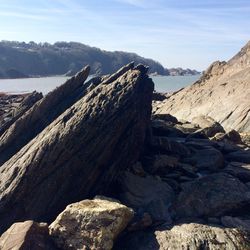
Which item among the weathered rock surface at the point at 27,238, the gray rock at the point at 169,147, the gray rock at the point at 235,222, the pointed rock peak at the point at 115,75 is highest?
the pointed rock peak at the point at 115,75

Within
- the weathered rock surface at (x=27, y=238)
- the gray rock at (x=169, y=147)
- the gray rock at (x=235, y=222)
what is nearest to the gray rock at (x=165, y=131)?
the gray rock at (x=169, y=147)

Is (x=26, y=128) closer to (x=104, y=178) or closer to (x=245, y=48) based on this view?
(x=104, y=178)

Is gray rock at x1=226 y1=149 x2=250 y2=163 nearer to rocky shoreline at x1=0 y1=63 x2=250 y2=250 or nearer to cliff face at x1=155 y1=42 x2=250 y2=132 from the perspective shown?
rocky shoreline at x1=0 y1=63 x2=250 y2=250

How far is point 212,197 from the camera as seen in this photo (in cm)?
1931

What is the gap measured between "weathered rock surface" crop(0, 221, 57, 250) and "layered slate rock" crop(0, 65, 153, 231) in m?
2.36

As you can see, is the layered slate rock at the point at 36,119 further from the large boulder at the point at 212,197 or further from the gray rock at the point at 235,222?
the gray rock at the point at 235,222

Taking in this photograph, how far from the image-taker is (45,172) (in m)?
19.9

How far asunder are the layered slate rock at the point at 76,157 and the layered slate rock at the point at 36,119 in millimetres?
2589

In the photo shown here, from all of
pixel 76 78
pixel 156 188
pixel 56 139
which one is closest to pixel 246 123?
pixel 76 78

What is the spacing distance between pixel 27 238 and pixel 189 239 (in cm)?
573

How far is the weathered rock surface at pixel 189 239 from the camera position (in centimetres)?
1645

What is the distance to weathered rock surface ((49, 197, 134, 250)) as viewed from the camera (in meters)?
16.4

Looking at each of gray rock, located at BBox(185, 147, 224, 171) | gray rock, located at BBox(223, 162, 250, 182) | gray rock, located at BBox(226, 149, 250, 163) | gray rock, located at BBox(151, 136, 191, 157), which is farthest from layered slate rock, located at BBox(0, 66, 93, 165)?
gray rock, located at BBox(223, 162, 250, 182)

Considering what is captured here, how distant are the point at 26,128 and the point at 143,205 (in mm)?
9245
